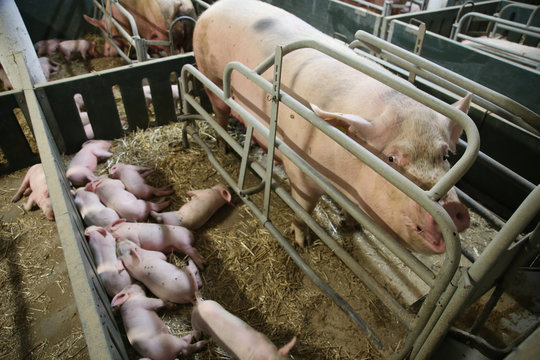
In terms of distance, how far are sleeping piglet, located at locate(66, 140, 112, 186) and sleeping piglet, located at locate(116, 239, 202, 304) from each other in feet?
3.79

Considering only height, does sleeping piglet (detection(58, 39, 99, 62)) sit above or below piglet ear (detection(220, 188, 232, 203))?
above

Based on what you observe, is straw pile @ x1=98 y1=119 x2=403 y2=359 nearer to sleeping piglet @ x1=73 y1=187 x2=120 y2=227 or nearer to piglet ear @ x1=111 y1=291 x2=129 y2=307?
piglet ear @ x1=111 y1=291 x2=129 y2=307

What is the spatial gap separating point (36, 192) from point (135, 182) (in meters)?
0.83

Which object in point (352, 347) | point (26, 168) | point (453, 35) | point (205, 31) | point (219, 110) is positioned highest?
point (205, 31)

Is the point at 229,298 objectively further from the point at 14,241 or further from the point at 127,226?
the point at 14,241

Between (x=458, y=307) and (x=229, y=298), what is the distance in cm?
170

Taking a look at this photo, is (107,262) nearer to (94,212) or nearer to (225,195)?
(94,212)

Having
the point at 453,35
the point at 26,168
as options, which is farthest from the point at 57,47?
the point at 453,35

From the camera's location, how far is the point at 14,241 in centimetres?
290

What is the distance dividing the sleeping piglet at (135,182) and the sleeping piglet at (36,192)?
580mm

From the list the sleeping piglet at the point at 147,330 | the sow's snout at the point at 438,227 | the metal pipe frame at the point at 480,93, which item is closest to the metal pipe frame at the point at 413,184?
the sow's snout at the point at 438,227

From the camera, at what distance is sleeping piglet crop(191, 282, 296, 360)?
1.86 m

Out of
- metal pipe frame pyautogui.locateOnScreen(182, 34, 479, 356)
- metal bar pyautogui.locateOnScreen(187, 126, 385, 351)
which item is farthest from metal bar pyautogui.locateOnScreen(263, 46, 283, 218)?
metal bar pyautogui.locateOnScreen(187, 126, 385, 351)

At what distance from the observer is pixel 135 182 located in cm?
323
